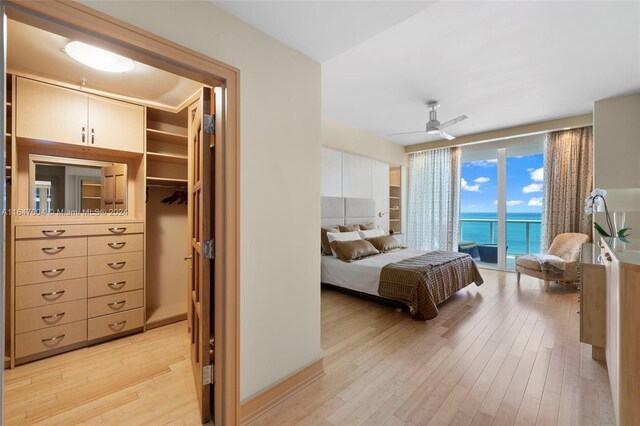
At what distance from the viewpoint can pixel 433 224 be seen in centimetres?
616

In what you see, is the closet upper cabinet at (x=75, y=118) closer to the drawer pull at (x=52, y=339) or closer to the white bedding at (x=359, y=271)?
the drawer pull at (x=52, y=339)

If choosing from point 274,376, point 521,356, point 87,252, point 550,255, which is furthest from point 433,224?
point 87,252

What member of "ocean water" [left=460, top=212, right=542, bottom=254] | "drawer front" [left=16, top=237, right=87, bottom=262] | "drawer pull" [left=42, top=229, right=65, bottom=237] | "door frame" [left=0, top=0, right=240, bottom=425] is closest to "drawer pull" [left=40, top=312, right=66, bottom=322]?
"drawer front" [left=16, top=237, right=87, bottom=262]

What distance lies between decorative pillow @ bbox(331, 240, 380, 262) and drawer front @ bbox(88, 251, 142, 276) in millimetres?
2488

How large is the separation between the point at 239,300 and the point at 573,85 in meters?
4.51

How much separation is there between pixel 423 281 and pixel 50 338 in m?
3.60

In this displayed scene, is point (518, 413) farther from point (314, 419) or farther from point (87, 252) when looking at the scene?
point (87, 252)

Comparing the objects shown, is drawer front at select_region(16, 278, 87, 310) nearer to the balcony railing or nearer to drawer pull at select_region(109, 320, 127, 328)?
drawer pull at select_region(109, 320, 127, 328)

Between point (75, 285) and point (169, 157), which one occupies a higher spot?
point (169, 157)

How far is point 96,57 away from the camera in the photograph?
6.40 ft

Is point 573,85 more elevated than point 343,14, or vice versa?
point 573,85

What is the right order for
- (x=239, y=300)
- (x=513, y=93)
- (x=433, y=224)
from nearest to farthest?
(x=239, y=300) < (x=513, y=93) < (x=433, y=224)

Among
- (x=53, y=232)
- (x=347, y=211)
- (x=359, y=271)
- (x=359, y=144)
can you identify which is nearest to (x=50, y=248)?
(x=53, y=232)

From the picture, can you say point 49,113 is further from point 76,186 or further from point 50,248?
point 50,248
